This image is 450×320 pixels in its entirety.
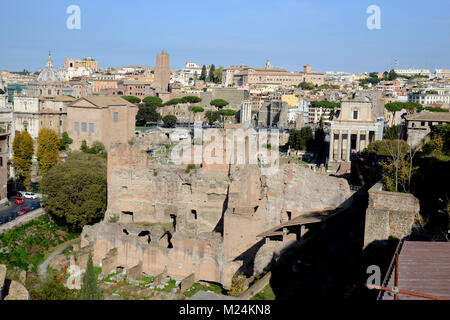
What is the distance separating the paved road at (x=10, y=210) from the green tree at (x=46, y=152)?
19.3 feet

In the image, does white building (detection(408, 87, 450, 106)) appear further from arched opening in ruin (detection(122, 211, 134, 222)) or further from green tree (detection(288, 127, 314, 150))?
arched opening in ruin (detection(122, 211, 134, 222))

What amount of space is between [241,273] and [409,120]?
23.5 m

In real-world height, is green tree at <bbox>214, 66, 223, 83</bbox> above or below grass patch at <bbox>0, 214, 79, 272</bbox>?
above

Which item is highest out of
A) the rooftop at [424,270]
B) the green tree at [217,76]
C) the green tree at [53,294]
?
the green tree at [217,76]

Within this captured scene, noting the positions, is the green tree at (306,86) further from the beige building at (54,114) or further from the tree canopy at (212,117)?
the beige building at (54,114)

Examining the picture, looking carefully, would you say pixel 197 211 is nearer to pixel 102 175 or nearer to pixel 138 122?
pixel 102 175

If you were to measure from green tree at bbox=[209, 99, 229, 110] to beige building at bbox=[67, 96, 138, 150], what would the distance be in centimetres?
3880

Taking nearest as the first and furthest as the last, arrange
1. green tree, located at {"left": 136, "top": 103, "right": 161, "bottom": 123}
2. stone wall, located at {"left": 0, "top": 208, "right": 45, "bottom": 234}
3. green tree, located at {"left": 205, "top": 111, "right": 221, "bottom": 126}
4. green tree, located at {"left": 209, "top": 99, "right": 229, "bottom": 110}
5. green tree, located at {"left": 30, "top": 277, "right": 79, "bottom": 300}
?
green tree, located at {"left": 30, "top": 277, "right": 79, "bottom": 300} → stone wall, located at {"left": 0, "top": 208, "right": 45, "bottom": 234} → green tree, located at {"left": 136, "top": 103, "right": 161, "bottom": 123} → green tree, located at {"left": 205, "top": 111, "right": 221, "bottom": 126} → green tree, located at {"left": 209, "top": 99, "right": 229, "bottom": 110}

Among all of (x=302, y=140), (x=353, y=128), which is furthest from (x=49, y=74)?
(x=353, y=128)

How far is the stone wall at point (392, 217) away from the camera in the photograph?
12336mm

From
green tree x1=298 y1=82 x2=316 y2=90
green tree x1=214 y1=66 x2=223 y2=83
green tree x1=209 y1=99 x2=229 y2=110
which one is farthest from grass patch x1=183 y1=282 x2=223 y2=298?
green tree x1=214 y1=66 x2=223 y2=83

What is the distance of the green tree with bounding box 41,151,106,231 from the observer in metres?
25.1

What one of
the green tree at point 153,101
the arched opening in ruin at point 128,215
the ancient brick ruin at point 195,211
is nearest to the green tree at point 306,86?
the green tree at point 153,101

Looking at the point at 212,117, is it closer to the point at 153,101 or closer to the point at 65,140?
the point at 153,101
